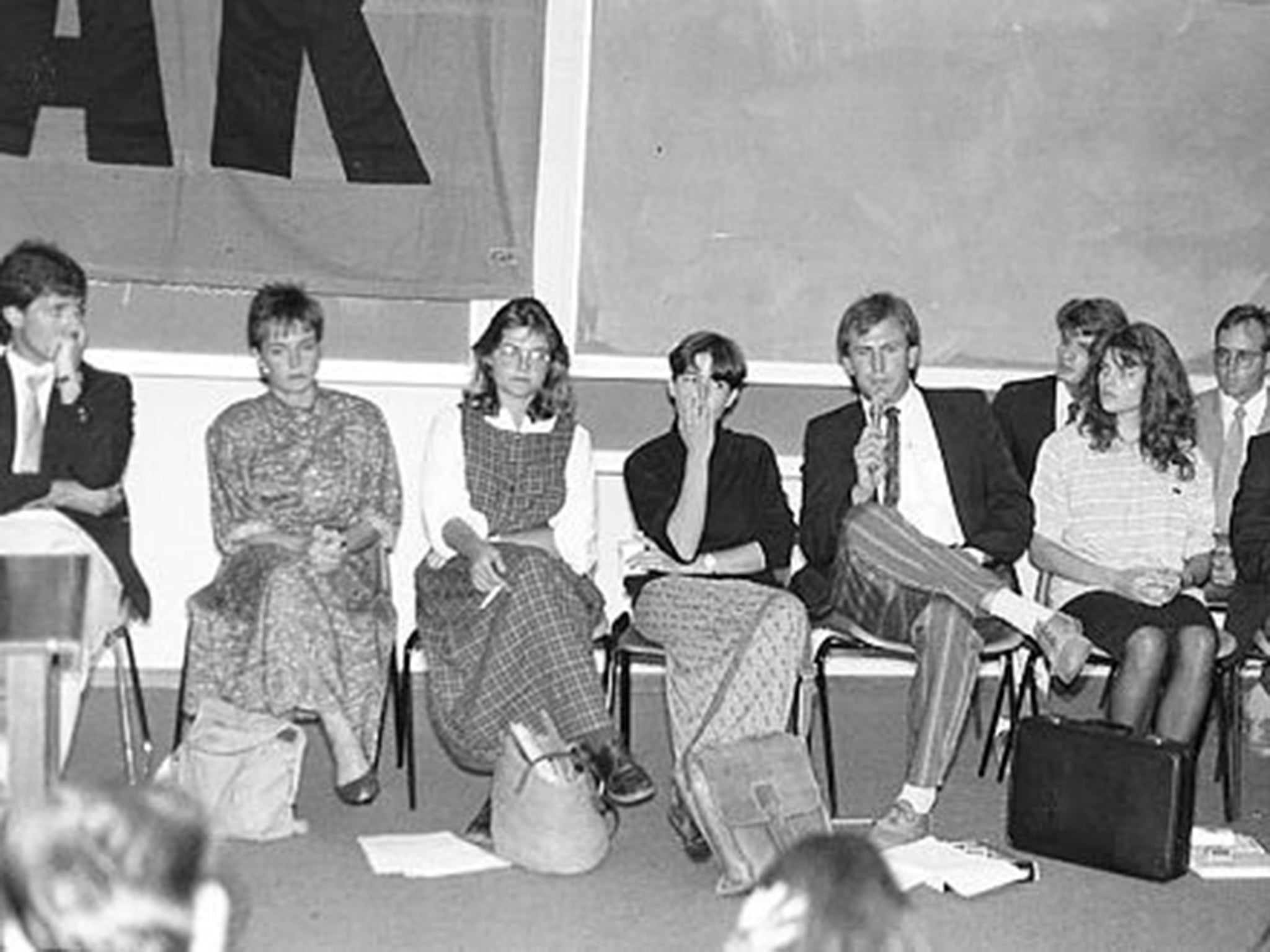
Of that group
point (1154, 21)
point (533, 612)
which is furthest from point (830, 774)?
point (1154, 21)

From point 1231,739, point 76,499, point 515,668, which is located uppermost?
point 76,499

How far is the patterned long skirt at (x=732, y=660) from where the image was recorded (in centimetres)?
411

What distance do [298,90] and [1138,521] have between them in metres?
2.23

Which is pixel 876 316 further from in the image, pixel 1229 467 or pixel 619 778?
pixel 619 778

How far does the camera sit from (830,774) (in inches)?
174


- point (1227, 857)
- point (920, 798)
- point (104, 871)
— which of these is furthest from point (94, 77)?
point (104, 871)

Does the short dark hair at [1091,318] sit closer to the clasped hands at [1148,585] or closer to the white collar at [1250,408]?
the white collar at [1250,408]

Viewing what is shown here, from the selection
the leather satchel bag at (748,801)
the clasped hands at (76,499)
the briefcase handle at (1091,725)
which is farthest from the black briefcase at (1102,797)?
the clasped hands at (76,499)

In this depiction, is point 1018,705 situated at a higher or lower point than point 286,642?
lower

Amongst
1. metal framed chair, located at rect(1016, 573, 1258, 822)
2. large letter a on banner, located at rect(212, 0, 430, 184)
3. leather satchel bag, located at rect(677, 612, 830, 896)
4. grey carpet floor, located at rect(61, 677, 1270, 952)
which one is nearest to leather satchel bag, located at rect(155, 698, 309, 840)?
grey carpet floor, located at rect(61, 677, 1270, 952)

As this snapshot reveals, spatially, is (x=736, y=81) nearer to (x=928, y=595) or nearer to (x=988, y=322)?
(x=988, y=322)

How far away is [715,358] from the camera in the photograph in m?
4.47

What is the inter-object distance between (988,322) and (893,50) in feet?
2.52

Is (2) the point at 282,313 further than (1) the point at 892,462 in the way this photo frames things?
No
